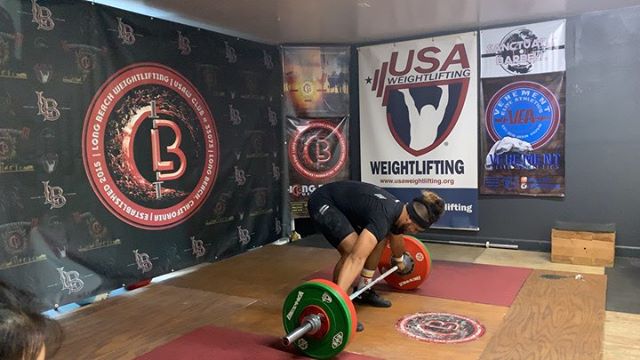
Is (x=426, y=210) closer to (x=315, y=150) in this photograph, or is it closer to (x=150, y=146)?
(x=150, y=146)

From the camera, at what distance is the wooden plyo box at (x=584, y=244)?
455cm

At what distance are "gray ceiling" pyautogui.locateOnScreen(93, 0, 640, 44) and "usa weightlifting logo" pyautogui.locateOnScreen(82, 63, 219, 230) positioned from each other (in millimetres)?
641

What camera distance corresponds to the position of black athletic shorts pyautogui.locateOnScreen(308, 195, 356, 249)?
344 cm

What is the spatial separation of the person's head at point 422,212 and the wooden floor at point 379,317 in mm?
664

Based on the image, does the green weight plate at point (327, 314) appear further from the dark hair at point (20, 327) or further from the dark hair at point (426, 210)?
the dark hair at point (20, 327)

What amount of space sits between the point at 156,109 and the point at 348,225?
7.27 feet

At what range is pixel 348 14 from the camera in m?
4.80

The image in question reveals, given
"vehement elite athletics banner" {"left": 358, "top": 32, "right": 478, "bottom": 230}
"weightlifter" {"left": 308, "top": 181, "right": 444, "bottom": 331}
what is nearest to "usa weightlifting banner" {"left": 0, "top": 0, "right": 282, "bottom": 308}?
"vehement elite athletics banner" {"left": 358, "top": 32, "right": 478, "bottom": 230}

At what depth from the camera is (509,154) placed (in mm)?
5285

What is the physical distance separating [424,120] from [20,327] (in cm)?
524

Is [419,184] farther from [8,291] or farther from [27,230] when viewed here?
[8,291]

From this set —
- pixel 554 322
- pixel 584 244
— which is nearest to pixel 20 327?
pixel 554 322

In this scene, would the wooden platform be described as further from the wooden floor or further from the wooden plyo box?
the wooden plyo box

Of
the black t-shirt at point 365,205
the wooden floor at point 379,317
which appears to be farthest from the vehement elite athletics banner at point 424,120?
the black t-shirt at point 365,205
